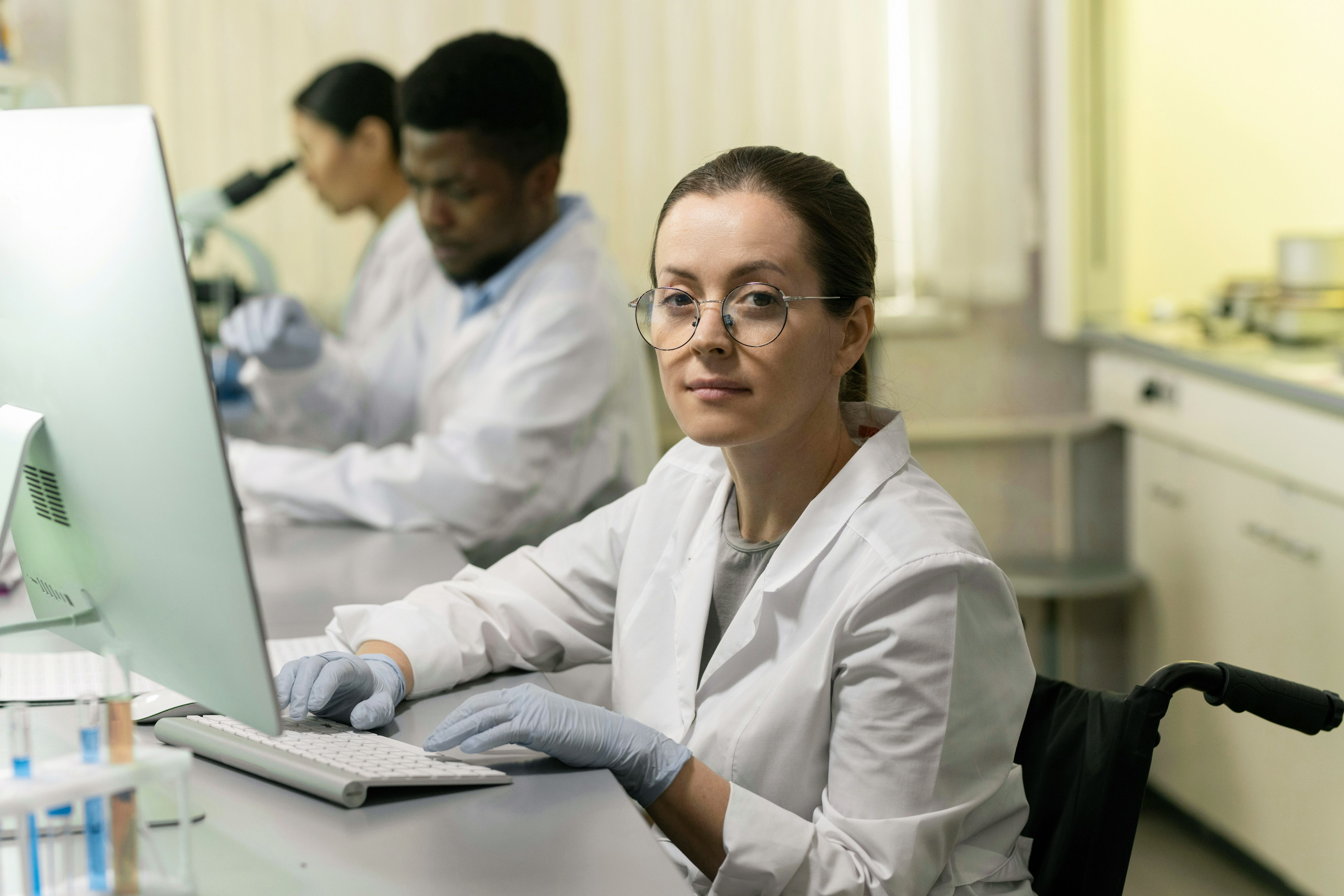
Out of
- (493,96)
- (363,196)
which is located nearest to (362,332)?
(363,196)

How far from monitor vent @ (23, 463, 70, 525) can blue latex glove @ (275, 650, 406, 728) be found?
23cm

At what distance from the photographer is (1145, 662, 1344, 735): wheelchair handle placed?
0.88 meters

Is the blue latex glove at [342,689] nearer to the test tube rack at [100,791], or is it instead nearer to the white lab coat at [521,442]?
the test tube rack at [100,791]

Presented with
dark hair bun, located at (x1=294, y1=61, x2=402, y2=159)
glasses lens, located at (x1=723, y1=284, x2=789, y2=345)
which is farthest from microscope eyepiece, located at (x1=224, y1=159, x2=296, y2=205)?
glasses lens, located at (x1=723, y1=284, x2=789, y2=345)

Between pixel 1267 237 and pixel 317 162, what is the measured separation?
2.22 meters

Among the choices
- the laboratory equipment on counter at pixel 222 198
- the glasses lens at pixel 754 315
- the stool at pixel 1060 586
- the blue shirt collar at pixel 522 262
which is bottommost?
the stool at pixel 1060 586

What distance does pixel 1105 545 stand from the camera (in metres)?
2.95

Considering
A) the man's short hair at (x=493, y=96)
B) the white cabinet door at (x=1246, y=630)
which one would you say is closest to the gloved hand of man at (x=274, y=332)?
the man's short hair at (x=493, y=96)

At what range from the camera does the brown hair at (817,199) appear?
103 centimetres

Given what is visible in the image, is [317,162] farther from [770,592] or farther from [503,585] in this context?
[770,592]

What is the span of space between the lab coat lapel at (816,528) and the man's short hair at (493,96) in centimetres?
107

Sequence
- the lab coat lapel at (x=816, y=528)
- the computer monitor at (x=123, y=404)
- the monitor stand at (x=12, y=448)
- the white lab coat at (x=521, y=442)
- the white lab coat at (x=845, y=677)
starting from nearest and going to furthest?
the computer monitor at (x=123, y=404) → the monitor stand at (x=12, y=448) → the white lab coat at (x=845, y=677) → the lab coat lapel at (x=816, y=528) → the white lab coat at (x=521, y=442)

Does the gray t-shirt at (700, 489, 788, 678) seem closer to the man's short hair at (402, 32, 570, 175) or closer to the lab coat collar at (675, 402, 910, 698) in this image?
the lab coat collar at (675, 402, 910, 698)

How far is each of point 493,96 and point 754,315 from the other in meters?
1.04
